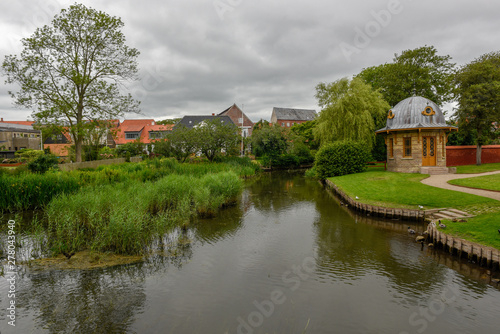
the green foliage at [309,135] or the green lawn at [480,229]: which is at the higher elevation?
the green foliage at [309,135]

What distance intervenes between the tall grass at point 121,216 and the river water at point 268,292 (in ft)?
3.15

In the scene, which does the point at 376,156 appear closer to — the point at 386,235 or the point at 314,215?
the point at 314,215

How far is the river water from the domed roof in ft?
48.8

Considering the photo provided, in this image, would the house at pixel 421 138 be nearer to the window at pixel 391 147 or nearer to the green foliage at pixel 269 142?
the window at pixel 391 147

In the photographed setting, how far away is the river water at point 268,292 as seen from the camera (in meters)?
5.32

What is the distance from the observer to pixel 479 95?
75.9 feet

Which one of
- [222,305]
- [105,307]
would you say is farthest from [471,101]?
[105,307]

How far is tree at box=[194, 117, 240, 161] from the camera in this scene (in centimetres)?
2881

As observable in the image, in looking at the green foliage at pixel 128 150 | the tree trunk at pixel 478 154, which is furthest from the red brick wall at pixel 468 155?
the green foliage at pixel 128 150

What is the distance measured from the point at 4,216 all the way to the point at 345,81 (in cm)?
2877

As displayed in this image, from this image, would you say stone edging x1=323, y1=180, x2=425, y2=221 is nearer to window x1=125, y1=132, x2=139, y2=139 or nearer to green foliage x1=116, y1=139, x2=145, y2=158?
green foliage x1=116, y1=139, x2=145, y2=158

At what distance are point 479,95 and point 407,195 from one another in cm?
1634

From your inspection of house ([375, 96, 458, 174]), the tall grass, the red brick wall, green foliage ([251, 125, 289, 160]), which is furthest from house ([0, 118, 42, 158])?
the red brick wall

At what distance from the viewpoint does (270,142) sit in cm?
3925
